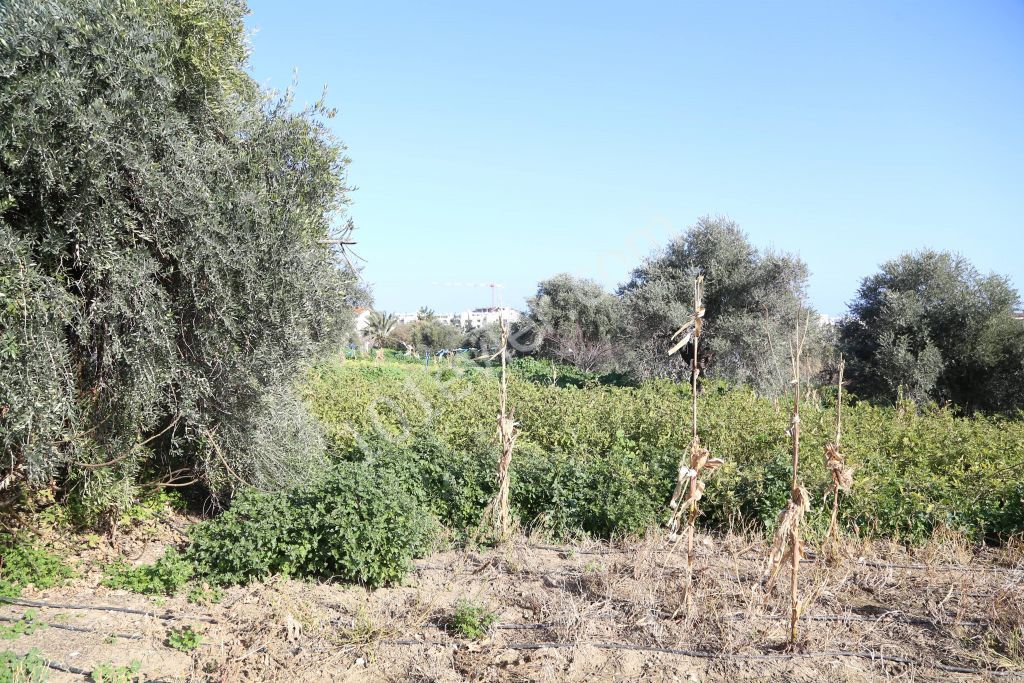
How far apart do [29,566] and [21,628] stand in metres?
0.85

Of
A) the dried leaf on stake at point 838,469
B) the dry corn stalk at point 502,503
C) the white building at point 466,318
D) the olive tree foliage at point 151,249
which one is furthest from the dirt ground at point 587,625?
the white building at point 466,318

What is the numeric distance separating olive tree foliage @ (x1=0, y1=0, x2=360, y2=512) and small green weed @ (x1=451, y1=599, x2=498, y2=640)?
2.35 m

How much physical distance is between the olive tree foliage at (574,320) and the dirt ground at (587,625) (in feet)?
76.6

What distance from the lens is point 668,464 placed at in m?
5.89

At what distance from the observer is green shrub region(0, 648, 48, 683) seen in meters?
3.18

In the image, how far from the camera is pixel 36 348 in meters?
3.96

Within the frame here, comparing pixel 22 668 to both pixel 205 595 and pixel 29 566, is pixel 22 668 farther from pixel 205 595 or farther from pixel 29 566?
pixel 29 566

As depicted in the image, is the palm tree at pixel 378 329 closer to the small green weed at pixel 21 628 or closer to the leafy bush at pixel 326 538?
the leafy bush at pixel 326 538

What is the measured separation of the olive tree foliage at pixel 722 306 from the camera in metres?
16.1

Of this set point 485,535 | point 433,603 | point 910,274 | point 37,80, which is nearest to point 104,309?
point 37,80

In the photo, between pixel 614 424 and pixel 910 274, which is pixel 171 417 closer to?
Answer: pixel 614 424

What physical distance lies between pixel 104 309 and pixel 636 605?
3702mm

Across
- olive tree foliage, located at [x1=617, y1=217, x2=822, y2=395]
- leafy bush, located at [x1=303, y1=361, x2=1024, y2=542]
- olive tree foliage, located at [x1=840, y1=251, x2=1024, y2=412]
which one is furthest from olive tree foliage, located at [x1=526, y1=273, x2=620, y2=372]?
leafy bush, located at [x1=303, y1=361, x2=1024, y2=542]

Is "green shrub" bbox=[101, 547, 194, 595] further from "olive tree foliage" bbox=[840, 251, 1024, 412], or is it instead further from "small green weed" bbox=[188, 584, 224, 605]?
"olive tree foliage" bbox=[840, 251, 1024, 412]
